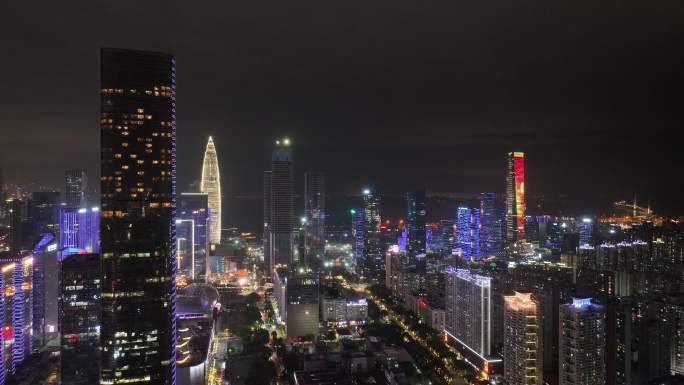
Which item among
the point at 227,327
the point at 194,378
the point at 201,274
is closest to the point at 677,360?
the point at 194,378

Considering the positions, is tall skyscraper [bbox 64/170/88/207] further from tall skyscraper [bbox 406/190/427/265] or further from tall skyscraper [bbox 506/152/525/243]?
tall skyscraper [bbox 506/152/525/243]

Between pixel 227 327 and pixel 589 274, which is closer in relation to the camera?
pixel 589 274

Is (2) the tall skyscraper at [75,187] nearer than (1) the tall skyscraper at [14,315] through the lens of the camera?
No

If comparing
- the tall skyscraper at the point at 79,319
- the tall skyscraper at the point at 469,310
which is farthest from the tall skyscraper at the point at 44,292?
the tall skyscraper at the point at 469,310

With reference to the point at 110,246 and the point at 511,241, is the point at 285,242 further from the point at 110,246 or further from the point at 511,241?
the point at 110,246

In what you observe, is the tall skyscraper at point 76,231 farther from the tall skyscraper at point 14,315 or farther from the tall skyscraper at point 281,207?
the tall skyscraper at point 281,207
